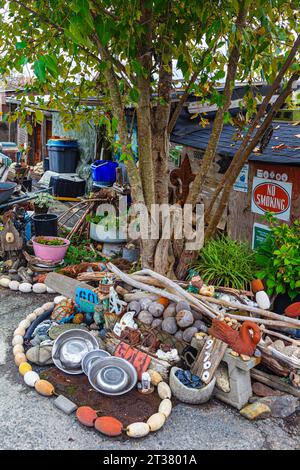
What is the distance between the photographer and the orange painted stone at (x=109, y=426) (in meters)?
3.46

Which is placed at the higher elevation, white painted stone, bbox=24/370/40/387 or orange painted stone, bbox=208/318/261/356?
orange painted stone, bbox=208/318/261/356

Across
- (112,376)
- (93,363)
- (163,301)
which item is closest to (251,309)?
(163,301)

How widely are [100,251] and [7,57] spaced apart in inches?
130

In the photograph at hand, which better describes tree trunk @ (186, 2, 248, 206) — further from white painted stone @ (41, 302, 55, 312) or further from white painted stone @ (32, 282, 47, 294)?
white painted stone @ (32, 282, 47, 294)

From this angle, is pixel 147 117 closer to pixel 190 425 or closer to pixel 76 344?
pixel 76 344

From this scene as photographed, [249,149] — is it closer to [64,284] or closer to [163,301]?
[163,301]

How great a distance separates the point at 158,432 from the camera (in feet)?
11.7

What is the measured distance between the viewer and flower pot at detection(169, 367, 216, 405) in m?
3.87

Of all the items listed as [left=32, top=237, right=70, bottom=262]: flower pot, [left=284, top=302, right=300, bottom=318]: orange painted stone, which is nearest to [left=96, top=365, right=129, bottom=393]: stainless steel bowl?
[left=284, top=302, right=300, bottom=318]: orange painted stone

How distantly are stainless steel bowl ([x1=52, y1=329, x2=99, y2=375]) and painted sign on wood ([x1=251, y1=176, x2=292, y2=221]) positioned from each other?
2.85m

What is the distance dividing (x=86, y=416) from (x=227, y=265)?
2.49 m

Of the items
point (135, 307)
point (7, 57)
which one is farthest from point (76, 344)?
point (7, 57)

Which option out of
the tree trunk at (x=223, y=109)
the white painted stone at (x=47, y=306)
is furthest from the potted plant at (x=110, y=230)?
the white painted stone at (x=47, y=306)

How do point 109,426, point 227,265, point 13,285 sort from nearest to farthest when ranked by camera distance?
point 109,426 < point 227,265 < point 13,285
